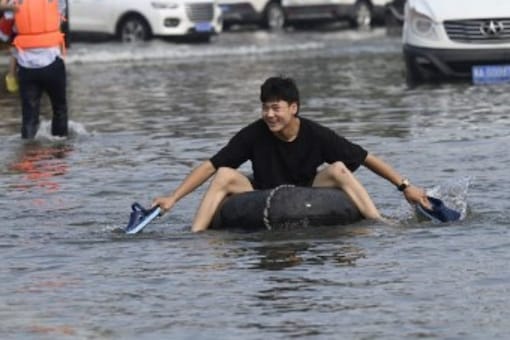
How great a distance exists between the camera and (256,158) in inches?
483

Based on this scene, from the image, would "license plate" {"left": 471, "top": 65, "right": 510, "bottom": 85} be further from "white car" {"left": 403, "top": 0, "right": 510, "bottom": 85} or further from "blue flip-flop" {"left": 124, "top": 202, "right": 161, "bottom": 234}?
"blue flip-flop" {"left": 124, "top": 202, "right": 161, "bottom": 234}

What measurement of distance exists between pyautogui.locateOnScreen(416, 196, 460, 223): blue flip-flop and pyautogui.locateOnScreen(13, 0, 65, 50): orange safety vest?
7027mm

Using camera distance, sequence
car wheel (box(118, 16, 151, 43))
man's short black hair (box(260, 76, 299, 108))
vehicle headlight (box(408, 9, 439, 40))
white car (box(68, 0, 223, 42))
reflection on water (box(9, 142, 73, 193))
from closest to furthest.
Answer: man's short black hair (box(260, 76, 299, 108)), reflection on water (box(9, 142, 73, 193)), vehicle headlight (box(408, 9, 439, 40)), white car (box(68, 0, 223, 42)), car wheel (box(118, 16, 151, 43))

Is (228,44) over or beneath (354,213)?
beneath

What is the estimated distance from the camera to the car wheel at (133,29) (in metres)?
38.2

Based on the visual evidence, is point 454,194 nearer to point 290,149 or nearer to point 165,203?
point 290,149

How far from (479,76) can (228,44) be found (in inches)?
610

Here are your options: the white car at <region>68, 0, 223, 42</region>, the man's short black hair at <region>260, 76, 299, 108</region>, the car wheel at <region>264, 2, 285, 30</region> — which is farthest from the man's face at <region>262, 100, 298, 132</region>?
the car wheel at <region>264, 2, 285, 30</region>

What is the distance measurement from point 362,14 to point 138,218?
112 ft

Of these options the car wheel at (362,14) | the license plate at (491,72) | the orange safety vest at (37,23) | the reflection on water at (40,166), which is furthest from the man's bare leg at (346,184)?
the car wheel at (362,14)

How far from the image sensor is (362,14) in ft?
151

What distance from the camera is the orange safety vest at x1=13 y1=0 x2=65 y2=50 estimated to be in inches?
736

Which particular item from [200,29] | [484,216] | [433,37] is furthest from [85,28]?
[484,216]

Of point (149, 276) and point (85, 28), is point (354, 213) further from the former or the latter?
Answer: point (85, 28)
